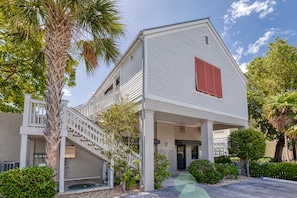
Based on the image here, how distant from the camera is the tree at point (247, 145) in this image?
43.4ft

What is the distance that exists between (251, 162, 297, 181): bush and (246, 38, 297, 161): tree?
27.8 feet

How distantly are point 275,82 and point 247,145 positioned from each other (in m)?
12.1

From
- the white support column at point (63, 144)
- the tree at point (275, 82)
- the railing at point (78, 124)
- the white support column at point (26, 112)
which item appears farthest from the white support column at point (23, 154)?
A: the tree at point (275, 82)

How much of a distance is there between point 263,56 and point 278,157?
451 inches

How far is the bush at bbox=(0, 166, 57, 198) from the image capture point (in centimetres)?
677

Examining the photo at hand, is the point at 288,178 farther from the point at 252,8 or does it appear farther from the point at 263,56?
the point at 263,56

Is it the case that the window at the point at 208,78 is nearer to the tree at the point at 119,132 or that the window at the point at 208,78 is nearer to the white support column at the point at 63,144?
the tree at the point at 119,132

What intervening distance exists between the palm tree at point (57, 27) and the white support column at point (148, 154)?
11.9ft

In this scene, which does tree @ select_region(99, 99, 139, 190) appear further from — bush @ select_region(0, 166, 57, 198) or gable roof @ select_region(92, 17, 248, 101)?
gable roof @ select_region(92, 17, 248, 101)

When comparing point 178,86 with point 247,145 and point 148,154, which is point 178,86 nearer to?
point 148,154

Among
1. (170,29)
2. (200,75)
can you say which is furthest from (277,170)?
(170,29)

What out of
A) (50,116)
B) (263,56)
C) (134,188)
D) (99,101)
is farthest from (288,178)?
(263,56)

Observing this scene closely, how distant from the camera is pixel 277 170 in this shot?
1341 centimetres

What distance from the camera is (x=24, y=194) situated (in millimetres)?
6809
